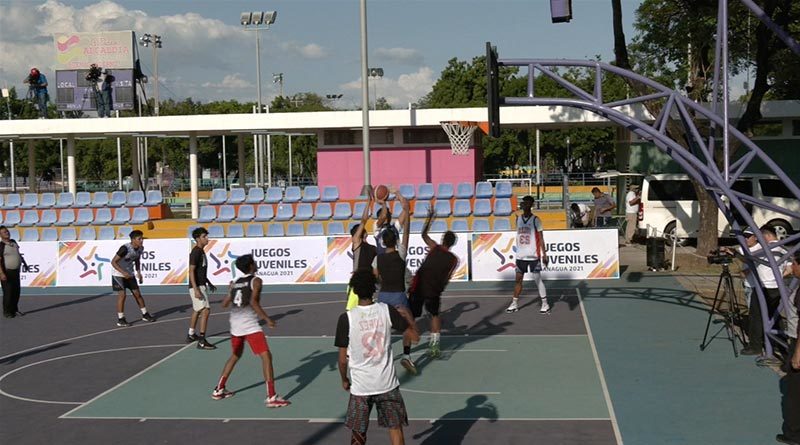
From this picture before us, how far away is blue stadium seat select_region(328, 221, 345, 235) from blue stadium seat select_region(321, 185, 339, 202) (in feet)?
8.39

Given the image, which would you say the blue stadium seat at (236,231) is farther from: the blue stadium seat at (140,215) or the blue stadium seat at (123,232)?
the blue stadium seat at (140,215)

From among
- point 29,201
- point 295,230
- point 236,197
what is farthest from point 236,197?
point 29,201

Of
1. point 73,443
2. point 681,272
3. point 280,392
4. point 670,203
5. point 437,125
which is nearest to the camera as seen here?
point 73,443

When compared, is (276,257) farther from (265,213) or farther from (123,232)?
(123,232)

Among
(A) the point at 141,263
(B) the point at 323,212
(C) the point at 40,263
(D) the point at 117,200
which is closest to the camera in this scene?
(A) the point at 141,263

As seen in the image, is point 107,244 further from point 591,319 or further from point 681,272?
point 681,272

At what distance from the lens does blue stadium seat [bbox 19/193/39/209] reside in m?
32.9

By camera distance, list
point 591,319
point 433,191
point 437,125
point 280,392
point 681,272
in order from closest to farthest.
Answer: point 280,392 < point 591,319 < point 681,272 < point 433,191 < point 437,125

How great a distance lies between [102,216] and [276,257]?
1137cm

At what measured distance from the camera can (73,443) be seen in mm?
9156

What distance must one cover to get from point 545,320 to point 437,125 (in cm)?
1614

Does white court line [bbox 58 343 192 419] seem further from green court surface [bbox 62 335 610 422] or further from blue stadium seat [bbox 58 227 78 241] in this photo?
blue stadium seat [bbox 58 227 78 241]

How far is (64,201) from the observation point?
32500mm

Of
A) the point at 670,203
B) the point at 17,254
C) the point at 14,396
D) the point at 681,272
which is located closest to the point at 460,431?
the point at 14,396
